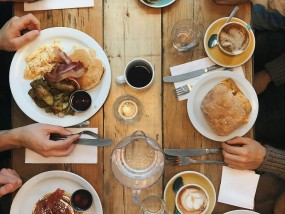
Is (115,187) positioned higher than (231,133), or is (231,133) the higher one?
(231,133)

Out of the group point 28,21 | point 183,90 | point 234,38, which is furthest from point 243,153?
point 28,21

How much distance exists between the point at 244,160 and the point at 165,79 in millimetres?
512

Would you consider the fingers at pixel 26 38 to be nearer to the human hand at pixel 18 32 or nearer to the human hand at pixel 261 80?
the human hand at pixel 18 32

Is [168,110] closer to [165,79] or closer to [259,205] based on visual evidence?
[165,79]

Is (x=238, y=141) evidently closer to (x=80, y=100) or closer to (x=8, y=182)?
(x=80, y=100)

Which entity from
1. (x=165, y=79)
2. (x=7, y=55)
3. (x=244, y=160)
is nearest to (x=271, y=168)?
(x=244, y=160)

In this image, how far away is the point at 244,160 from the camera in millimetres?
1707

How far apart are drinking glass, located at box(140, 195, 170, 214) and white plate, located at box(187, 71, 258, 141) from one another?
36 cm

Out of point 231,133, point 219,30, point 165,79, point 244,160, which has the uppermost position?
point 219,30

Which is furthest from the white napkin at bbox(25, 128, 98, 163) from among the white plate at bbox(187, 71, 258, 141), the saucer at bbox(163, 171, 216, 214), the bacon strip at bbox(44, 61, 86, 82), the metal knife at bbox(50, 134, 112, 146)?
the white plate at bbox(187, 71, 258, 141)

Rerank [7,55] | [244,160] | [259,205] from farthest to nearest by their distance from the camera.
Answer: [7,55] < [259,205] < [244,160]

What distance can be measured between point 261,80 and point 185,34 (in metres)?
0.66

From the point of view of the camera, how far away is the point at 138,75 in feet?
5.76

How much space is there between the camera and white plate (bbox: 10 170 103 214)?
68.9 inches
